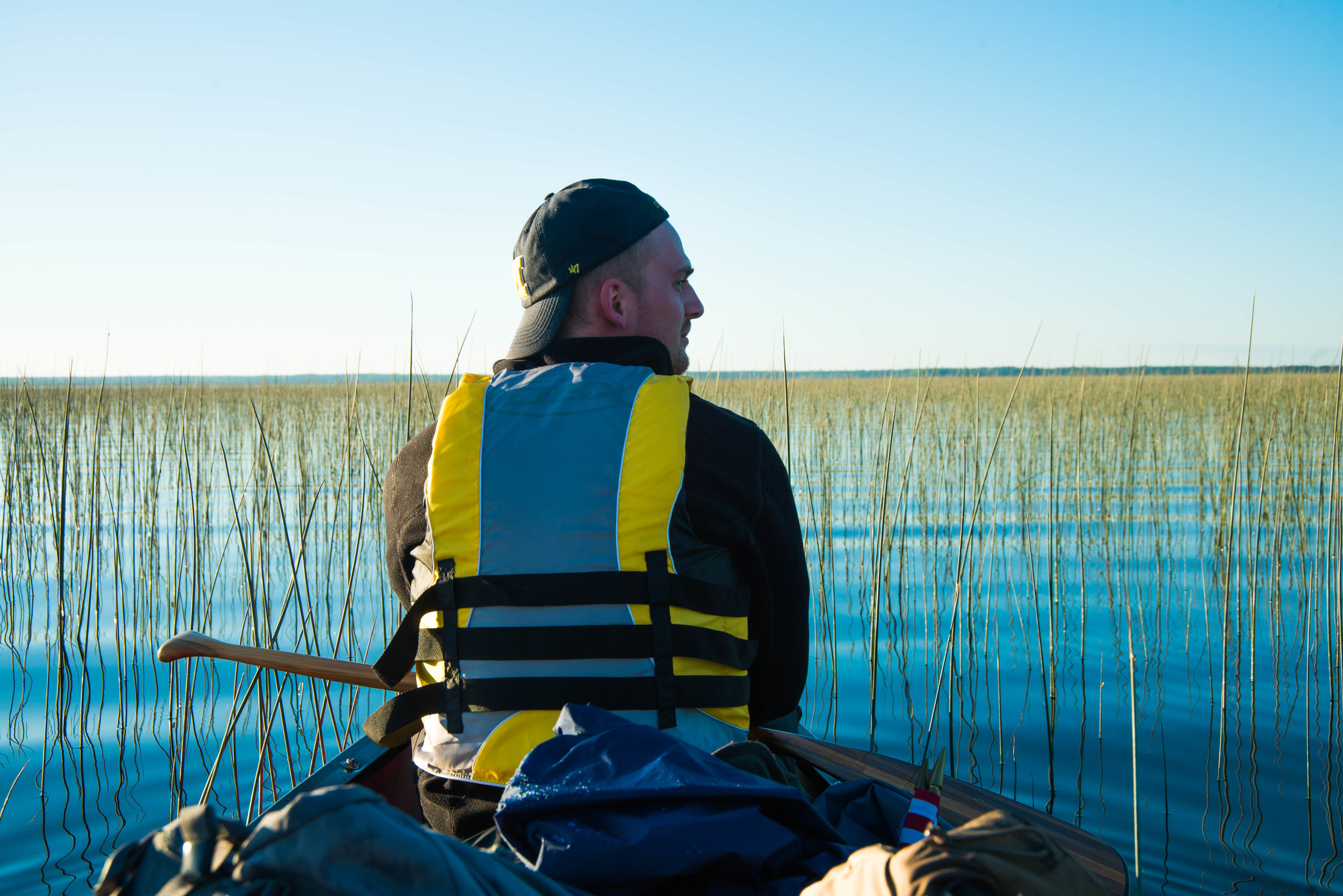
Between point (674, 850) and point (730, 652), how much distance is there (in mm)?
418

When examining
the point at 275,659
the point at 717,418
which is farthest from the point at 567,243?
the point at 275,659

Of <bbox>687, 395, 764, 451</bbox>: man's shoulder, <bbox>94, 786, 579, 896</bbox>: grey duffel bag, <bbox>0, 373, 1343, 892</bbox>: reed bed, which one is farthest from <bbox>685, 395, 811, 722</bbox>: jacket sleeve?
<bbox>0, 373, 1343, 892</bbox>: reed bed

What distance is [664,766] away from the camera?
851mm

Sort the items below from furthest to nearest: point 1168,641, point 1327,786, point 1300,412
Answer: point 1300,412 → point 1168,641 → point 1327,786

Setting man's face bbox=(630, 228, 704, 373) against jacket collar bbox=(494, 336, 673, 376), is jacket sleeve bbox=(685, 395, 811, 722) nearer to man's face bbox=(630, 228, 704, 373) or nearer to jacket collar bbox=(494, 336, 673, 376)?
jacket collar bbox=(494, 336, 673, 376)

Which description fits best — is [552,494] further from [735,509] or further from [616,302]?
[616,302]

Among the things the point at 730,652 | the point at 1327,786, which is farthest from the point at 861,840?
the point at 1327,786

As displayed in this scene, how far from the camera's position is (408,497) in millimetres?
1238

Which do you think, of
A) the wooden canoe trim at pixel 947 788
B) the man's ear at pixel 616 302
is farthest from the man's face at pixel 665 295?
the wooden canoe trim at pixel 947 788

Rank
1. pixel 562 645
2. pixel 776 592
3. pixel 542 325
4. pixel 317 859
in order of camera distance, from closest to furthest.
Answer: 1. pixel 317 859
2. pixel 562 645
3. pixel 776 592
4. pixel 542 325

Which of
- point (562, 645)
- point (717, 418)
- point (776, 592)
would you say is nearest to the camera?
point (562, 645)

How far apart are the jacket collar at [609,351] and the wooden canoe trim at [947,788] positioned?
676 mm

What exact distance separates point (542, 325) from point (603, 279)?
0.13m

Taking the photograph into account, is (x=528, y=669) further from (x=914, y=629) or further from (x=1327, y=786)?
(x=914, y=629)
